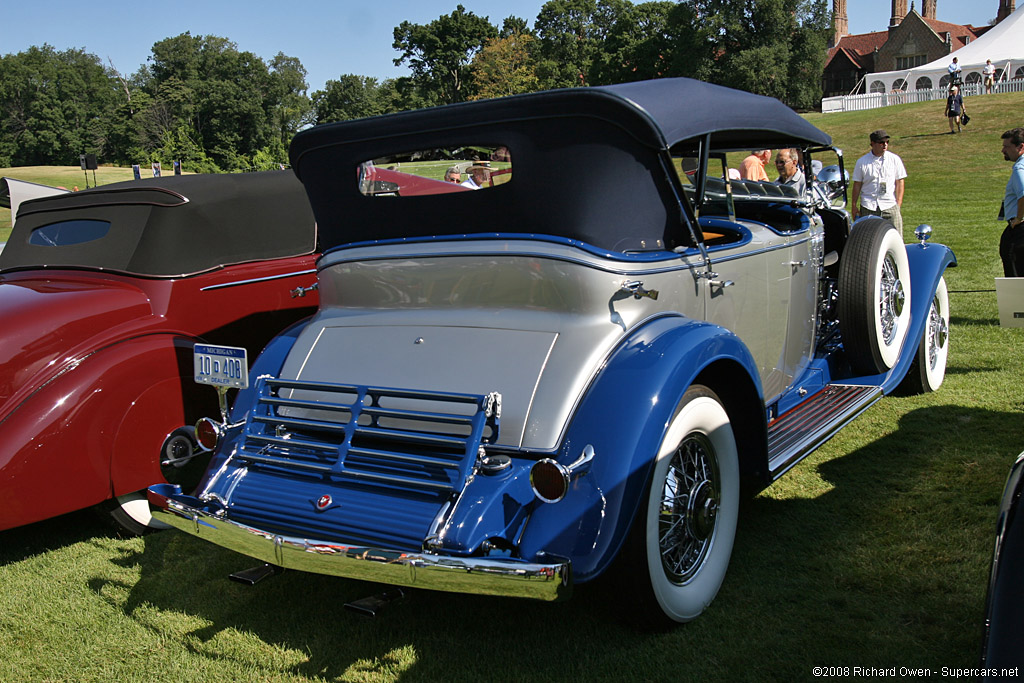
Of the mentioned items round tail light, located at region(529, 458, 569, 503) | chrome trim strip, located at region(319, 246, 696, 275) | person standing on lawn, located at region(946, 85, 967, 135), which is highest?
person standing on lawn, located at region(946, 85, 967, 135)

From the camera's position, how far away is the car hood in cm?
372

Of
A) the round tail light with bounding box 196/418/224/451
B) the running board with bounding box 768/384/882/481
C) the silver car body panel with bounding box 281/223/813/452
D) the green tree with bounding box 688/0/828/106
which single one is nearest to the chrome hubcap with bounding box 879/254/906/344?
the running board with bounding box 768/384/882/481

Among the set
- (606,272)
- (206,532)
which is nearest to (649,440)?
(606,272)

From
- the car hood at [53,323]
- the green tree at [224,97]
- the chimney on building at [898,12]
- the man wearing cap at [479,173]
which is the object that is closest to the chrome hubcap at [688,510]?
the man wearing cap at [479,173]

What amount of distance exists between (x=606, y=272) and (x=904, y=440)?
2813mm

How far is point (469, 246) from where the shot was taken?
315 centimetres

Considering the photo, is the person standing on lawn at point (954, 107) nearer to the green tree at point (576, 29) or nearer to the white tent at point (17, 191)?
the white tent at point (17, 191)

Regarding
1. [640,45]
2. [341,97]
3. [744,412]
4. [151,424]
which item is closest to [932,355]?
[744,412]

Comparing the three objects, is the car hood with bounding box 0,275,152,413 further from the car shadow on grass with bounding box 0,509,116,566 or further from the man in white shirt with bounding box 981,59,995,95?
the man in white shirt with bounding box 981,59,995,95

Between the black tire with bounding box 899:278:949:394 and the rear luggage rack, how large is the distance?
3.81m

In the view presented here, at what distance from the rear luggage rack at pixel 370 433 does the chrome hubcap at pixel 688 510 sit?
0.70 metres

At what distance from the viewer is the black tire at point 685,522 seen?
2.62 metres

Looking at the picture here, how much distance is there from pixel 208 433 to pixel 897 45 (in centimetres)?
8311

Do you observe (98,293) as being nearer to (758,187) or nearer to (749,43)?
(758,187)
